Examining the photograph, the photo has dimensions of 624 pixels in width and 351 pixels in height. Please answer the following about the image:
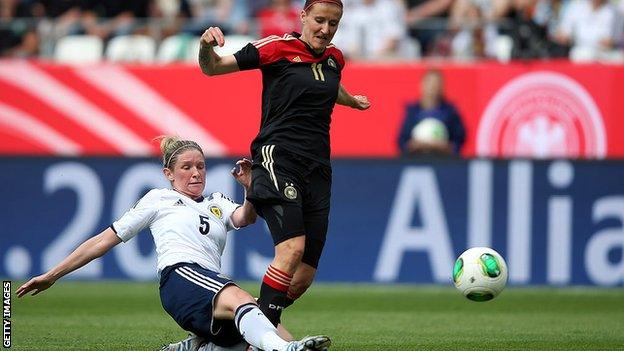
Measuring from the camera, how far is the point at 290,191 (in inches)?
300

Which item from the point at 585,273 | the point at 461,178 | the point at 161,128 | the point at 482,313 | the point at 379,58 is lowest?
the point at 482,313

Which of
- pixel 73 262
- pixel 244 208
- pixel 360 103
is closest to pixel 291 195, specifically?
pixel 244 208

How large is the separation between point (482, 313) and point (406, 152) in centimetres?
489

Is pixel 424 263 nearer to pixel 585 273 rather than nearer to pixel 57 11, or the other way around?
pixel 585 273

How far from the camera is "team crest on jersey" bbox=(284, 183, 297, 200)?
760cm

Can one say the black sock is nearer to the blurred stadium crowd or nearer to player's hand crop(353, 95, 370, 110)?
player's hand crop(353, 95, 370, 110)

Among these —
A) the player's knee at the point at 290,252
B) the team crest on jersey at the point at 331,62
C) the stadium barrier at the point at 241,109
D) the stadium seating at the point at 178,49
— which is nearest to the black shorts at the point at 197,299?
the player's knee at the point at 290,252

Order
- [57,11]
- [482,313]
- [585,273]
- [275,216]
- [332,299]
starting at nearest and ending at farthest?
[275,216] → [482,313] → [332,299] → [585,273] → [57,11]

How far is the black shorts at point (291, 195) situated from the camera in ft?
24.8

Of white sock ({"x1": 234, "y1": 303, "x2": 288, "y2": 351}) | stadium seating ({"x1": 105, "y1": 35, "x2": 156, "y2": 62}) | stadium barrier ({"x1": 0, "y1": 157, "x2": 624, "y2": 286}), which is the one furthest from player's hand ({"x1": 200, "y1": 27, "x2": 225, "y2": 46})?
stadium seating ({"x1": 105, "y1": 35, "x2": 156, "y2": 62})

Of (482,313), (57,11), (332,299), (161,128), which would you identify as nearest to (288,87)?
(482,313)

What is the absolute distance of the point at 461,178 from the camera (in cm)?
1406

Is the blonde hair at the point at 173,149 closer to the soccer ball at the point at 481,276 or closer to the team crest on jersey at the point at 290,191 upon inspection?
the team crest on jersey at the point at 290,191

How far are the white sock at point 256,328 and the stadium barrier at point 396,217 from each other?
714cm
